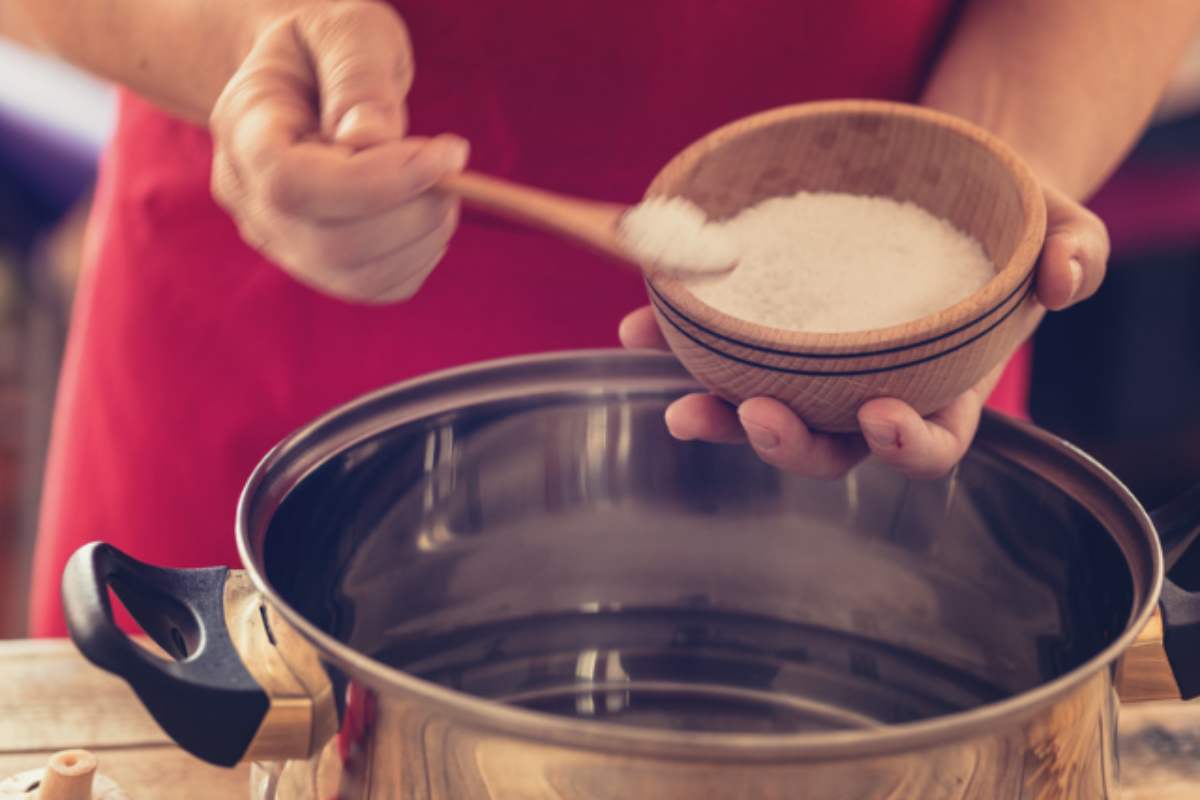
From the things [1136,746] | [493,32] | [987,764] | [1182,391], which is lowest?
[1182,391]

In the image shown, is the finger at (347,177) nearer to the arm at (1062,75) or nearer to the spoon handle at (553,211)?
the spoon handle at (553,211)

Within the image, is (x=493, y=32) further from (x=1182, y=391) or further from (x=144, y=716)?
(x=1182, y=391)

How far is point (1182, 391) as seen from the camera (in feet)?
5.68

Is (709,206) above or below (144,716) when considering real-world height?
above

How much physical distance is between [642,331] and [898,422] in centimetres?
14

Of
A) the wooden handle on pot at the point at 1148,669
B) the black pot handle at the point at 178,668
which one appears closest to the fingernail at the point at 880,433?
the wooden handle on pot at the point at 1148,669

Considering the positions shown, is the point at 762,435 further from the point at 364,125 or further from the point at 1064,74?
the point at 1064,74

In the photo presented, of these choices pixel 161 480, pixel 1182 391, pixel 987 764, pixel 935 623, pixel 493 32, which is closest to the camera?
pixel 987 764

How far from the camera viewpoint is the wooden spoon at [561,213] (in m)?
0.51

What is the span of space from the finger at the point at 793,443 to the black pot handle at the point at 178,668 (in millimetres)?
191

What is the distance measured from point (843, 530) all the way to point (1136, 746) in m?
0.15

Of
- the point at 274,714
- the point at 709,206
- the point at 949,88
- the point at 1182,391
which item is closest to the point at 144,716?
the point at 274,714

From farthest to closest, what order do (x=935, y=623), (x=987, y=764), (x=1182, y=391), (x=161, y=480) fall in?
(x=1182, y=391) → (x=161, y=480) → (x=935, y=623) → (x=987, y=764)

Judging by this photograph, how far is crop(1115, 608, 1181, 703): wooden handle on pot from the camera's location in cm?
46
